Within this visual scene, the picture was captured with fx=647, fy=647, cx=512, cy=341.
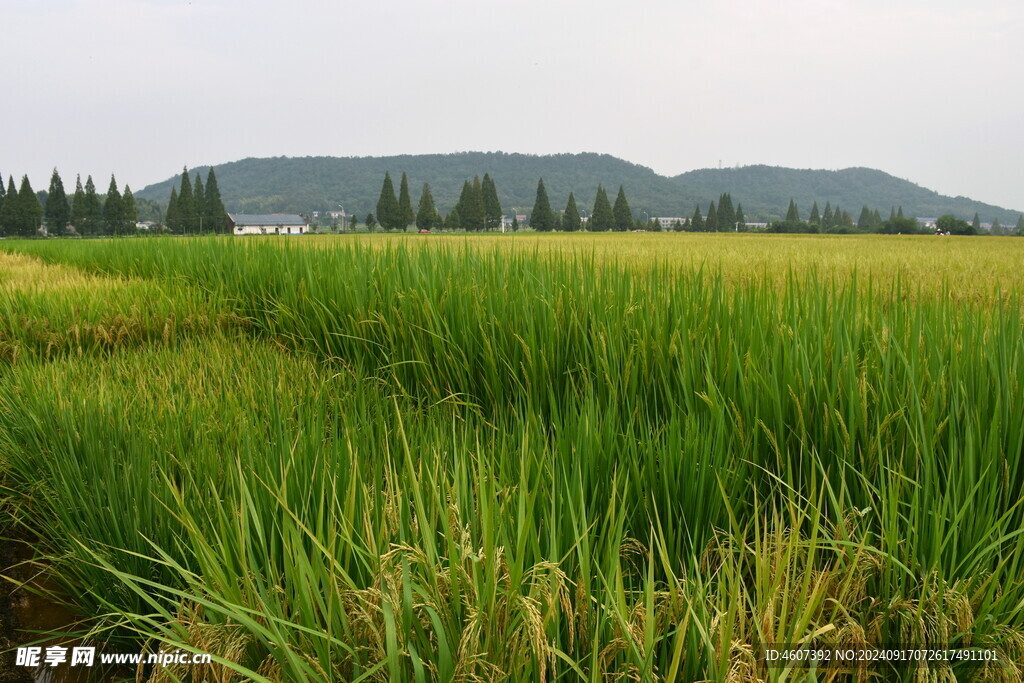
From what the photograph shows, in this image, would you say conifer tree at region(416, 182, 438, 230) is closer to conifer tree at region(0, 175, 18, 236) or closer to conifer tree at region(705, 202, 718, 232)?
conifer tree at region(705, 202, 718, 232)

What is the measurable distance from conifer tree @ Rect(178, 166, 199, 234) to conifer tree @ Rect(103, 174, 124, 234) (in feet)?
21.2

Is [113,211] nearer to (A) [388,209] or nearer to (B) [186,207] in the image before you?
(B) [186,207]

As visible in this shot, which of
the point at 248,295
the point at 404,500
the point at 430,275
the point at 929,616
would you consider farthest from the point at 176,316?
the point at 929,616

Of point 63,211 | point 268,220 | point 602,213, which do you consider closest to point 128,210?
point 63,211

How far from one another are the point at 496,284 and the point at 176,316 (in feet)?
10.4

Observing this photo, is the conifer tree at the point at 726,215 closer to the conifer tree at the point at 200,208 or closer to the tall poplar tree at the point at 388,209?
the tall poplar tree at the point at 388,209

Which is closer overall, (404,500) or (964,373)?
(404,500)

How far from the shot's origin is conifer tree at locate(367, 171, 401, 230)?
8906 centimetres

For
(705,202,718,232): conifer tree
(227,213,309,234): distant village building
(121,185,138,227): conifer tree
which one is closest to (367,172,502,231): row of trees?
(227,213,309,234): distant village building

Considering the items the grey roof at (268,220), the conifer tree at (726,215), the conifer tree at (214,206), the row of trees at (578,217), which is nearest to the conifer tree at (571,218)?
the row of trees at (578,217)

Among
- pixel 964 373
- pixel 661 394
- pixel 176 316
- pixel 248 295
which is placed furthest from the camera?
pixel 248 295

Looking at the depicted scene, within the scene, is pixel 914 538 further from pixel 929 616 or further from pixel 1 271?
pixel 1 271

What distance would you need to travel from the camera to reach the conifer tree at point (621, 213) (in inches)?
3605

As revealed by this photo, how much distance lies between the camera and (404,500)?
1.31 meters
